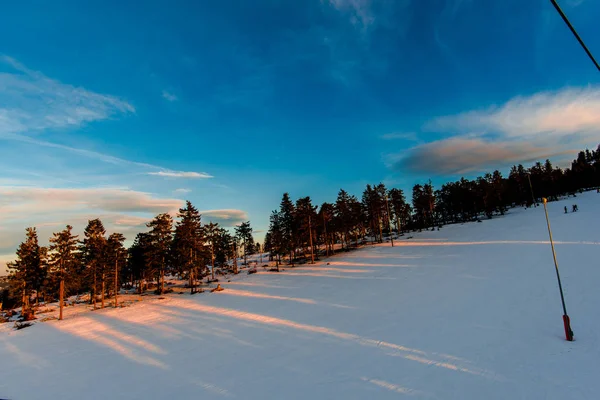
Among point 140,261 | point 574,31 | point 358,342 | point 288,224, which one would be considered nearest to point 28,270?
point 140,261

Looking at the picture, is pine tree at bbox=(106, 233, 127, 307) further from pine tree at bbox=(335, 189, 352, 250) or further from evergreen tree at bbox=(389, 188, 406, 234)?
evergreen tree at bbox=(389, 188, 406, 234)

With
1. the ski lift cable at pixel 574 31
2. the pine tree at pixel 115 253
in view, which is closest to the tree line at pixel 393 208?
the pine tree at pixel 115 253

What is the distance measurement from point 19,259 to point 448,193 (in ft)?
381

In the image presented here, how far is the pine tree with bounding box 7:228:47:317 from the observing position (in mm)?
43750

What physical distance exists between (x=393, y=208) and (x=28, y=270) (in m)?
86.7

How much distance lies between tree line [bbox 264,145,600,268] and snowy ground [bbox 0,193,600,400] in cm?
2918

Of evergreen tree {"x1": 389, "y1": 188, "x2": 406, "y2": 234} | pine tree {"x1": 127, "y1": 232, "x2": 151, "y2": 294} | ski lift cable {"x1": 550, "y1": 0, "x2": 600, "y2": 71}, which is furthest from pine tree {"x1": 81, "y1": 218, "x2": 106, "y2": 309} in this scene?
evergreen tree {"x1": 389, "y1": 188, "x2": 406, "y2": 234}

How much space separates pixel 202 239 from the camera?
53906mm

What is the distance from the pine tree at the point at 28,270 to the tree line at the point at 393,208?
4336 centimetres

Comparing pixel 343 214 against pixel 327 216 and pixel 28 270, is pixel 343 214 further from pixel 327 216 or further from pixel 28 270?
pixel 28 270

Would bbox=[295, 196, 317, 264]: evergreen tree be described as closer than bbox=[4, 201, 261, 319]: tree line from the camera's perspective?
No

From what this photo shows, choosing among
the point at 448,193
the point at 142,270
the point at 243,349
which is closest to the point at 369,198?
the point at 448,193

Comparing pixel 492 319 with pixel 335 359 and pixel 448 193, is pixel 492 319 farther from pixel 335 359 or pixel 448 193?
pixel 448 193

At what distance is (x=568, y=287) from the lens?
21.7m
